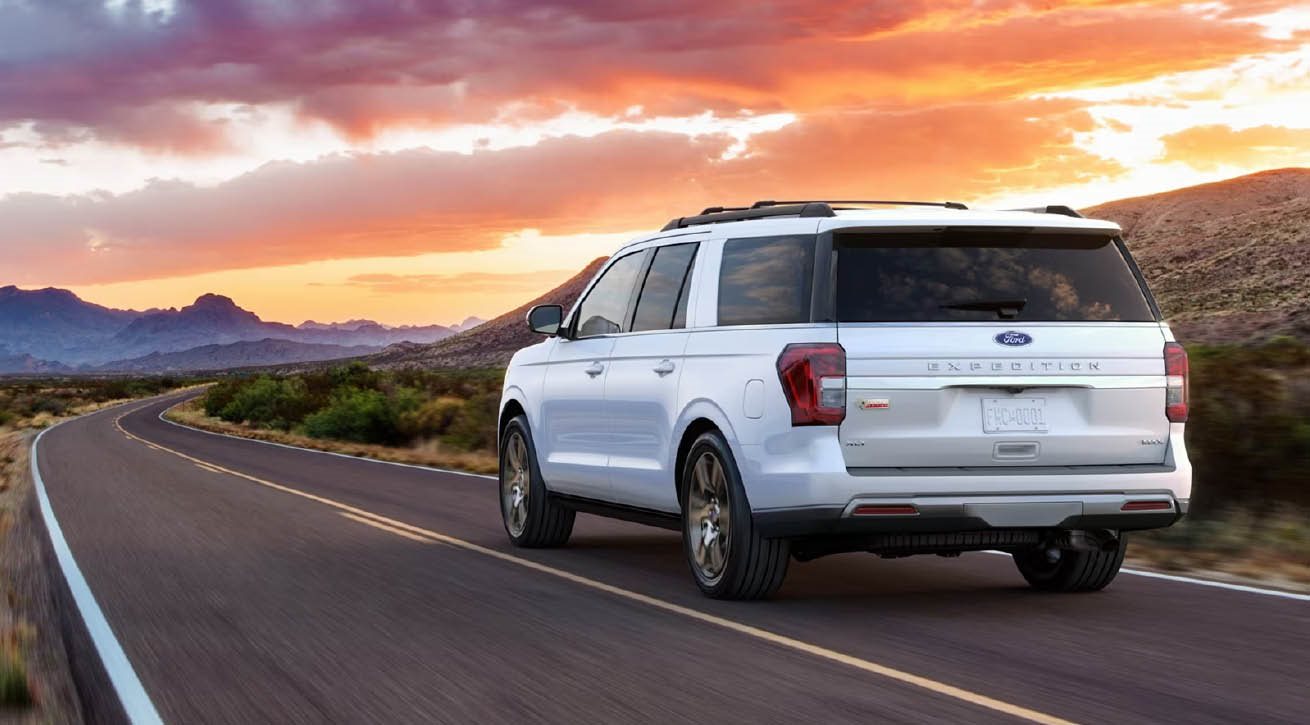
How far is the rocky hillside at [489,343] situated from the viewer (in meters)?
150

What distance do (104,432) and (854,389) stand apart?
44.8 meters

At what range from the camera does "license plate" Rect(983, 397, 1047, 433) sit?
27.7ft

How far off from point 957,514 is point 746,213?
96.7 inches

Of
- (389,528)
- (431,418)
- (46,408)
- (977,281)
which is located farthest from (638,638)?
(46,408)

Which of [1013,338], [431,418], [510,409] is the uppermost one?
[1013,338]

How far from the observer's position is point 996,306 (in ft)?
28.5

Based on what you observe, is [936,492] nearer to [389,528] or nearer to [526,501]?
[526,501]

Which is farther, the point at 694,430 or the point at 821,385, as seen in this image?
the point at 694,430

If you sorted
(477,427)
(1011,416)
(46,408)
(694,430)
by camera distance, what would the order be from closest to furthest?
1. (1011,416)
2. (694,430)
3. (477,427)
4. (46,408)

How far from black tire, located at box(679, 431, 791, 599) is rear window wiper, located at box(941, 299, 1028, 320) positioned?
61.2 inches

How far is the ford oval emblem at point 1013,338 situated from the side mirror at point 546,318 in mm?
4209

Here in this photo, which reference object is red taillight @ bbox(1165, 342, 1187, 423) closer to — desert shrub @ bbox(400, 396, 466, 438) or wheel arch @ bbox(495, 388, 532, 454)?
wheel arch @ bbox(495, 388, 532, 454)

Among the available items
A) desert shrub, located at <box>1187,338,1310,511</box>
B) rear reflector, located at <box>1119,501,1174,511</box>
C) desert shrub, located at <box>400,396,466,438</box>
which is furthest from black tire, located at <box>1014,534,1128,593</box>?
desert shrub, located at <box>400,396,466,438</box>

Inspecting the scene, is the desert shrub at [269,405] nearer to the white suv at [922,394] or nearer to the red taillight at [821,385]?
the white suv at [922,394]
